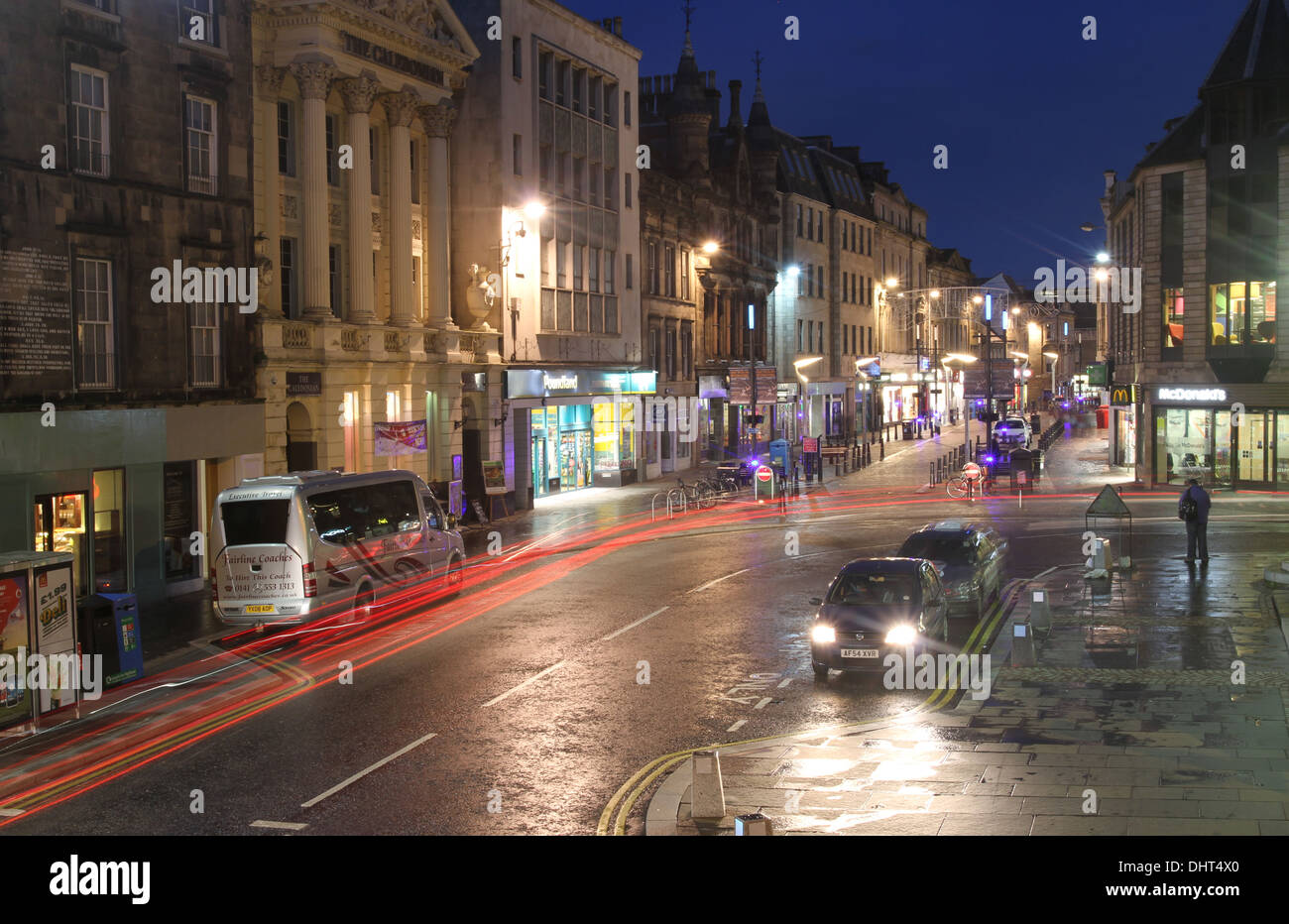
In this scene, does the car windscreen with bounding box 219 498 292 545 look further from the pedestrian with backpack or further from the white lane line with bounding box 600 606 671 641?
the pedestrian with backpack

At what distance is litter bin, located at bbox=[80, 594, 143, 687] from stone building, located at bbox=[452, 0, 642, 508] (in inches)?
840

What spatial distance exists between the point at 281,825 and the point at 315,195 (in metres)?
22.8

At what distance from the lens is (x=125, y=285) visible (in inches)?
1013

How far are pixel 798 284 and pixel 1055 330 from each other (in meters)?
113

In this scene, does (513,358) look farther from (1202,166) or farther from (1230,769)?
(1230,769)

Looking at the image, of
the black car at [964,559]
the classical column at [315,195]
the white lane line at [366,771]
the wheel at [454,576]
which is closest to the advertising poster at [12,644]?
the white lane line at [366,771]

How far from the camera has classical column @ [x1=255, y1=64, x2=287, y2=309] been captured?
1209 inches

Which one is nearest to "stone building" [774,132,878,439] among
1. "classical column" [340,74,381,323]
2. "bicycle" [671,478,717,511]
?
"bicycle" [671,478,717,511]

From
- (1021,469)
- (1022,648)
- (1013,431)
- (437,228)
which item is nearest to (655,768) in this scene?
(1022,648)

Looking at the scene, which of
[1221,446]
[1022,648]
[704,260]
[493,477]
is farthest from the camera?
[704,260]

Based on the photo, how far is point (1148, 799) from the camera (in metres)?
12.0

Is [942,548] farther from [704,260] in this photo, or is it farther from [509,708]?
[704,260]
